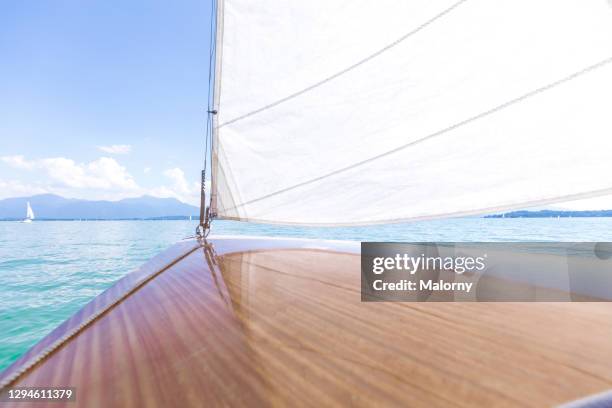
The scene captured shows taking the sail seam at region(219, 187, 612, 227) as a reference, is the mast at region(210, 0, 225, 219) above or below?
above

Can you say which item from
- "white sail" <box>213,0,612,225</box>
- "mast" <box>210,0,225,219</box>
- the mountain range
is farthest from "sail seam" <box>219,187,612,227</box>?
the mountain range

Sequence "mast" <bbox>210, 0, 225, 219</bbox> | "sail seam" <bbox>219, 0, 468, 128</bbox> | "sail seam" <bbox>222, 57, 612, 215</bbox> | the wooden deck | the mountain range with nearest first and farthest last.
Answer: the wooden deck
"sail seam" <bbox>222, 57, 612, 215</bbox>
"sail seam" <bbox>219, 0, 468, 128</bbox>
"mast" <bbox>210, 0, 225, 219</bbox>
the mountain range

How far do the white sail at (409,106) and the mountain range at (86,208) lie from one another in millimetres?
98442

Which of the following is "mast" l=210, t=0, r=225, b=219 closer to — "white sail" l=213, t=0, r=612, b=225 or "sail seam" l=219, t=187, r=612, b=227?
"white sail" l=213, t=0, r=612, b=225

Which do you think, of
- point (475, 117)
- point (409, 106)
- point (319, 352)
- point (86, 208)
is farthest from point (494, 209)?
point (86, 208)

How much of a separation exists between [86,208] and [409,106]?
128 m

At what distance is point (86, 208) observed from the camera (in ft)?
337

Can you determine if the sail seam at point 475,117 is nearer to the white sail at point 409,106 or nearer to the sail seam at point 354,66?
the white sail at point 409,106

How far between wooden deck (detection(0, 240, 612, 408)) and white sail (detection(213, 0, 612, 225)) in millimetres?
518

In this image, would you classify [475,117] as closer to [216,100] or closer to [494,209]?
[494,209]

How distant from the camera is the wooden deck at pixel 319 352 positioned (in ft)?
1.34

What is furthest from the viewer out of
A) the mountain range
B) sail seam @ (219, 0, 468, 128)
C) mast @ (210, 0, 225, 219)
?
the mountain range

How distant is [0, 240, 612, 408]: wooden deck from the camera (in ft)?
1.34

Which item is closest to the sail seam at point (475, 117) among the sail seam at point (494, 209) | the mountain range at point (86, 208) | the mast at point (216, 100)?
the sail seam at point (494, 209)
